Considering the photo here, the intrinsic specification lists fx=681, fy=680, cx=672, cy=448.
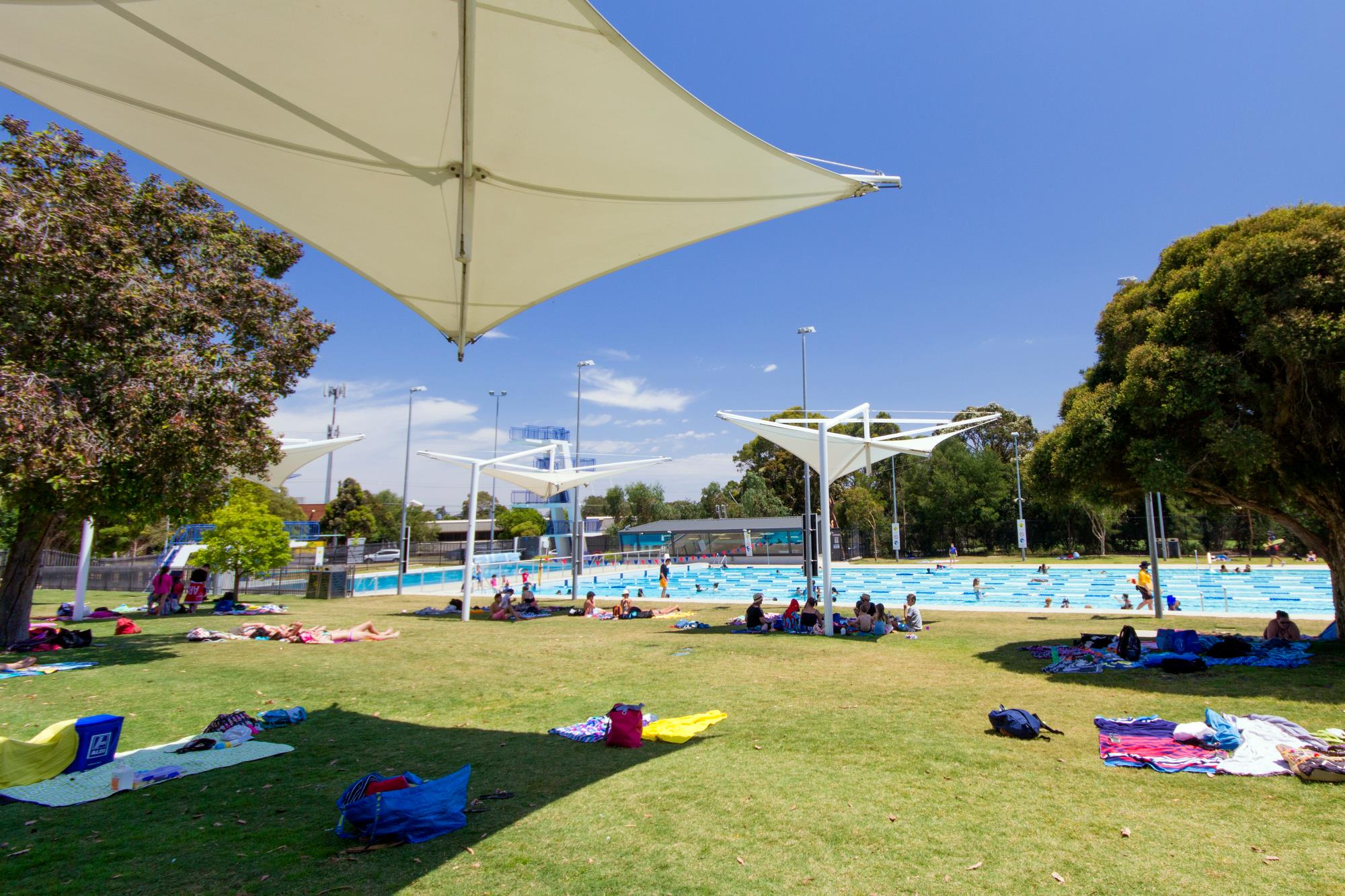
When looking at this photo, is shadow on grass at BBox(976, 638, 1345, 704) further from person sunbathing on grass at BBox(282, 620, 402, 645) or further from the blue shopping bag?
person sunbathing on grass at BBox(282, 620, 402, 645)

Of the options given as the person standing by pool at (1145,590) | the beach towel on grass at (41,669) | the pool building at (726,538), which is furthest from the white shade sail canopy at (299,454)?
the pool building at (726,538)

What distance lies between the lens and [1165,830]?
4.71 m

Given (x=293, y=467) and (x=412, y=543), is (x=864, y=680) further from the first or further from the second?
(x=412, y=543)

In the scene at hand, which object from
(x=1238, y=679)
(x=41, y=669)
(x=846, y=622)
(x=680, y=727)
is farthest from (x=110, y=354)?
(x=1238, y=679)

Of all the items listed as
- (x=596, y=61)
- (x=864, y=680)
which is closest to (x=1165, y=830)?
(x=864, y=680)

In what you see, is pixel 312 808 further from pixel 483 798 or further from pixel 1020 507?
pixel 1020 507

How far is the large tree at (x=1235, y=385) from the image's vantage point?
9.44 m

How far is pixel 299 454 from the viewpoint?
2145 centimetres

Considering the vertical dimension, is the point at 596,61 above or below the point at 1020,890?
above

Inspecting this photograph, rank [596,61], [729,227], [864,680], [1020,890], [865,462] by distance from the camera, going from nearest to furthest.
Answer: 1. [1020,890]
2. [596,61]
3. [729,227]
4. [864,680]
5. [865,462]

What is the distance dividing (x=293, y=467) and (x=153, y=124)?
19.3 metres

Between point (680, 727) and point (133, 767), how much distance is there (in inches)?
201

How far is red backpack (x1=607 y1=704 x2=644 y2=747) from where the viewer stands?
699 cm

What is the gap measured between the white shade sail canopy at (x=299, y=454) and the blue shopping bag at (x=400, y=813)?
59.6 ft
